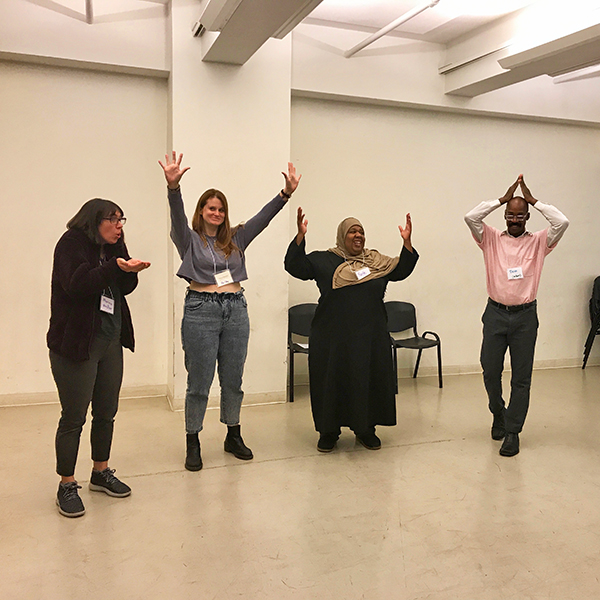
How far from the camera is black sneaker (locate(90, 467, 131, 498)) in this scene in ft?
10.0

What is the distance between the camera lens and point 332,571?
95.1 inches

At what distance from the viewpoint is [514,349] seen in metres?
3.73

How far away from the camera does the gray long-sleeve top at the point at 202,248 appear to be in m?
3.15

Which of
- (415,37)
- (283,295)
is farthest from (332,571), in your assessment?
(415,37)

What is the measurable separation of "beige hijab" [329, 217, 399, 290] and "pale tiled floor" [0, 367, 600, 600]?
112cm

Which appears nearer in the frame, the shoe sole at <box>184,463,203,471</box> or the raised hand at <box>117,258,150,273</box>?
the raised hand at <box>117,258,150,273</box>

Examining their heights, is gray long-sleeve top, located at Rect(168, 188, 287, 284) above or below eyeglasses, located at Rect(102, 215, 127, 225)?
below

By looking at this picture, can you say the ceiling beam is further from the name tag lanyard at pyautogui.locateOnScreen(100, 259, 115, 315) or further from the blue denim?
the name tag lanyard at pyautogui.locateOnScreen(100, 259, 115, 315)

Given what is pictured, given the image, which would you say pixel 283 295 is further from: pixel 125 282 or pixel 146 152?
pixel 125 282

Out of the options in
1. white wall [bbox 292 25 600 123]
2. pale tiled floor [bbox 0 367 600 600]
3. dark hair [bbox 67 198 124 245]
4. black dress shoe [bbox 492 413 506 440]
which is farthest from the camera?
white wall [bbox 292 25 600 123]

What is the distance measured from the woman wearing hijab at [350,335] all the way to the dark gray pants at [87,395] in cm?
125

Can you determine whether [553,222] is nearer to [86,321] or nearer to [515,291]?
[515,291]

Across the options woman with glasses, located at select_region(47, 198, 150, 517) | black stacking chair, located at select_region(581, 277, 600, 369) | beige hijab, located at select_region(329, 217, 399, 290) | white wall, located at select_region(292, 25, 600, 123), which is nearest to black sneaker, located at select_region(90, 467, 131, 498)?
woman with glasses, located at select_region(47, 198, 150, 517)

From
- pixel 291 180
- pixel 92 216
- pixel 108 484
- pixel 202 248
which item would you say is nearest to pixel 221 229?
pixel 202 248
